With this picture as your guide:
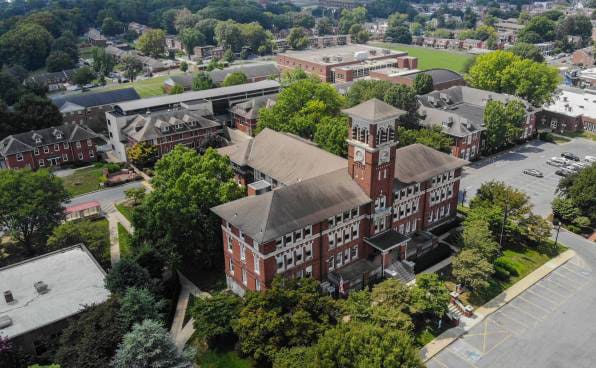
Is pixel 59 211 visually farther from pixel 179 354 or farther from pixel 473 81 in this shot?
pixel 473 81

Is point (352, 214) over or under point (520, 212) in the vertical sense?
over

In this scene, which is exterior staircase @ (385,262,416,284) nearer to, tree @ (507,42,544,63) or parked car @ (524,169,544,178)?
parked car @ (524,169,544,178)

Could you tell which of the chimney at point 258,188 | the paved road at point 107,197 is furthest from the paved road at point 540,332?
the paved road at point 107,197

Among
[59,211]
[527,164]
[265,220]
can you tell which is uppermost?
[265,220]

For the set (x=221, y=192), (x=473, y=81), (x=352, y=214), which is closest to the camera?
(x=352, y=214)

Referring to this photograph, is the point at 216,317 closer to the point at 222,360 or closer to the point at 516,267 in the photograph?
the point at 222,360

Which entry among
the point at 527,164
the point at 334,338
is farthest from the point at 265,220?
the point at 527,164

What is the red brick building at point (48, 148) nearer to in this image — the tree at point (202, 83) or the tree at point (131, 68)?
the tree at point (202, 83)
